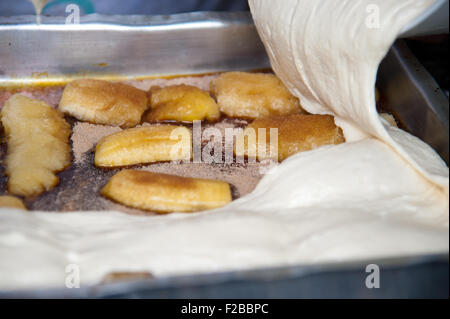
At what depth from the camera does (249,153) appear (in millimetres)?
1460

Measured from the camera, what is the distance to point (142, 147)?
1.43 m

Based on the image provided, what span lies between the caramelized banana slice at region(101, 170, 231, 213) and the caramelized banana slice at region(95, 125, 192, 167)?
0.39ft

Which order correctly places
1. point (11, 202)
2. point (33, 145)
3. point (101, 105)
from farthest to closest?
point (101, 105) < point (33, 145) < point (11, 202)

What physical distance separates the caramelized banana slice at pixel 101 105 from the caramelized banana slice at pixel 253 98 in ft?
0.93

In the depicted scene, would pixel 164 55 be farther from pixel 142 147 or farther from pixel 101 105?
pixel 142 147

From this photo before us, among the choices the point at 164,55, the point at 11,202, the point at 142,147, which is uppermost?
the point at 164,55

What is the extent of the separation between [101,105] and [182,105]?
0.26 meters

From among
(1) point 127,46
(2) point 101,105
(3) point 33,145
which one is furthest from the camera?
(1) point 127,46

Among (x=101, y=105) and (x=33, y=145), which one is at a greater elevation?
(x=101, y=105)

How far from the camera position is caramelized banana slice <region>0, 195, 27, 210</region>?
120cm

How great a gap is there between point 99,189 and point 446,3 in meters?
0.98

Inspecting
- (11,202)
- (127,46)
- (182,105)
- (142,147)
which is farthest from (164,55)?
(11,202)

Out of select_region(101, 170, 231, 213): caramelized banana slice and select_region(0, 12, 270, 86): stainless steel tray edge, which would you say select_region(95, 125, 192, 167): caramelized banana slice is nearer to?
select_region(101, 170, 231, 213): caramelized banana slice
